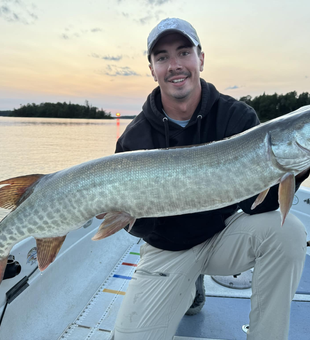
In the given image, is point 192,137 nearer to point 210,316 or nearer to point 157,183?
point 157,183

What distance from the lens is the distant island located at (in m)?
45.8

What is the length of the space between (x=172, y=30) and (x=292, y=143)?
4.51 ft

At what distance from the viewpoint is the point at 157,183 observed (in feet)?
4.82

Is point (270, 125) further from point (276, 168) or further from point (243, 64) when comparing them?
point (243, 64)

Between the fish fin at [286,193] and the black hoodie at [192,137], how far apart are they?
328mm

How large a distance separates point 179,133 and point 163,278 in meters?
1.05

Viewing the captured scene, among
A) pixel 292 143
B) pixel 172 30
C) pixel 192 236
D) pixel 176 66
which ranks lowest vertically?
pixel 192 236

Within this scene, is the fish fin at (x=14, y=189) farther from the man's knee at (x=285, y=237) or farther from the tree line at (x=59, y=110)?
the tree line at (x=59, y=110)

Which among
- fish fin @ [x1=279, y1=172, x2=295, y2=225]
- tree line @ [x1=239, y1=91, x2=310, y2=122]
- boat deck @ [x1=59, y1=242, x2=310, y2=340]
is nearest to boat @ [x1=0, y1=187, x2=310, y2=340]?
boat deck @ [x1=59, y1=242, x2=310, y2=340]

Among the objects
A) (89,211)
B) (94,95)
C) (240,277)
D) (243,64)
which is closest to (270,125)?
(89,211)

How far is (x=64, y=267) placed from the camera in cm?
253

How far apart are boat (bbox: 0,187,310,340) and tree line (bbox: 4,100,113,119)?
60.8m


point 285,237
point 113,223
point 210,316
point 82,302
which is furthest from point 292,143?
point 82,302

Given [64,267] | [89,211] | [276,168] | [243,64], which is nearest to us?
[276,168]
